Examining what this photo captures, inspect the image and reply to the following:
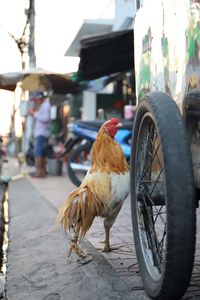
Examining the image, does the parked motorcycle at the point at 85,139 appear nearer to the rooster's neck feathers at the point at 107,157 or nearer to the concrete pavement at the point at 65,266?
the concrete pavement at the point at 65,266

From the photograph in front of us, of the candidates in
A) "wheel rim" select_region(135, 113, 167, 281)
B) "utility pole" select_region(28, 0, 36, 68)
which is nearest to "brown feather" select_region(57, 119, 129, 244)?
"wheel rim" select_region(135, 113, 167, 281)

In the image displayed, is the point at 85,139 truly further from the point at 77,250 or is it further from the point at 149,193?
the point at 149,193

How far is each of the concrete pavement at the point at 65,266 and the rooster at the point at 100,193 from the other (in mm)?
189

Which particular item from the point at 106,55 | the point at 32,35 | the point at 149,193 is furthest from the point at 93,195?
the point at 32,35

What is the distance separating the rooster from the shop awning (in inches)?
181

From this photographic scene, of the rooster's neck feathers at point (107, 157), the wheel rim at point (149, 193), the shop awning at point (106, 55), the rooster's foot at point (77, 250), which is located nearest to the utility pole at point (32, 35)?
the shop awning at point (106, 55)

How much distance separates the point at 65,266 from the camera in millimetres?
3971

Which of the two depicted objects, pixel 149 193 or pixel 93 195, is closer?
pixel 149 193

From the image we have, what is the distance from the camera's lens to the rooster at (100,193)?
153 inches

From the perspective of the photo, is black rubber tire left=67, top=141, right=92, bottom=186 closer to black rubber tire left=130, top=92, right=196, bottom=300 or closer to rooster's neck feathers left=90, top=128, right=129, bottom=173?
rooster's neck feathers left=90, top=128, right=129, bottom=173

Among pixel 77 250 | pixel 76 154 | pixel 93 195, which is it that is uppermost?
pixel 93 195

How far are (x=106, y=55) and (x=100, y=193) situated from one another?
222 inches

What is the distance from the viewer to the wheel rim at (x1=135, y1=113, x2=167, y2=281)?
3.04m

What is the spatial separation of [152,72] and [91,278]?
55.5 inches
